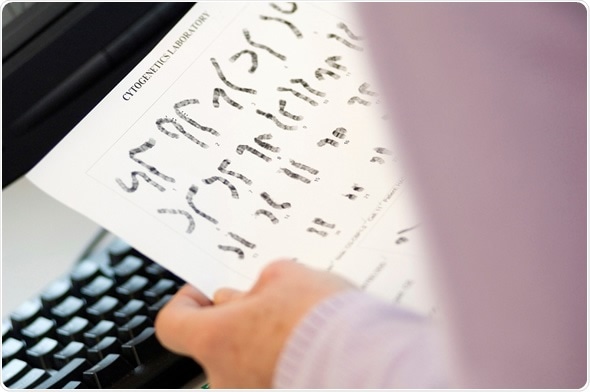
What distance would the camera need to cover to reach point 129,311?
62cm

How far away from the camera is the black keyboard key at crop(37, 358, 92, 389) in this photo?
0.57m

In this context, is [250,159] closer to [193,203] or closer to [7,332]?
[193,203]

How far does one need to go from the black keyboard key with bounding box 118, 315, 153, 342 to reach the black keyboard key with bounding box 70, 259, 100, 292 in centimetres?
6

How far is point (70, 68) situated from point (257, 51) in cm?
14

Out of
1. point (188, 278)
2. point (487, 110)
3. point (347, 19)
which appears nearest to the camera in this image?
point (487, 110)

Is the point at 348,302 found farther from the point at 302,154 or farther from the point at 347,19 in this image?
the point at 347,19

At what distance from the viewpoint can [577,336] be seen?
0.31 metres

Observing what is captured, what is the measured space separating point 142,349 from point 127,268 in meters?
0.09

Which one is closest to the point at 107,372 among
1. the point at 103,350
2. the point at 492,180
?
the point at 103,350

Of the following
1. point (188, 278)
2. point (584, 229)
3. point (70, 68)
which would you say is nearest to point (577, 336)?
point (584, 229)

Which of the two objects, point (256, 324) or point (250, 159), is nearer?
point (256, 324)

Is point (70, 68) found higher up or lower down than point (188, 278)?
higher up

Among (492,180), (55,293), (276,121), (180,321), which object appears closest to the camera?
(492,180)

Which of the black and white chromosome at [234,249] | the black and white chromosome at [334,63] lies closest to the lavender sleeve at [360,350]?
the black and white chromosome at [234,249]
